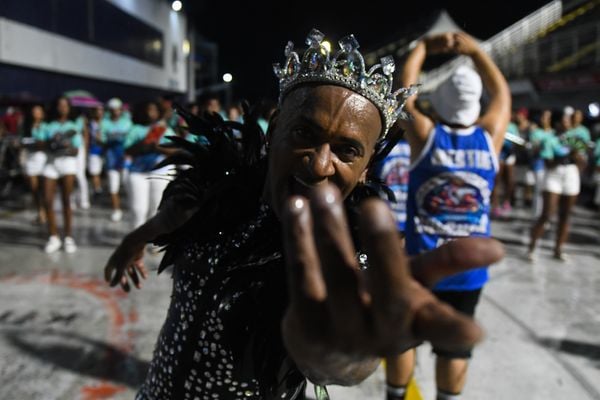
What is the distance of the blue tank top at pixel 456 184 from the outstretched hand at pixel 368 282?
5.86ft

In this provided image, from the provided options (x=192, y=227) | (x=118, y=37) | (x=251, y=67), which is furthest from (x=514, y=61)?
(x=118, y=37)

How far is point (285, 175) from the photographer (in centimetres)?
100

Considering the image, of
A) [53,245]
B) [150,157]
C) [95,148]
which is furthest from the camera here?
[95,148]

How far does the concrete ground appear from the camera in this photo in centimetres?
276

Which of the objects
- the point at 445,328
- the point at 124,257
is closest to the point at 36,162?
the point at 124,257

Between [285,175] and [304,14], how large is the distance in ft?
2.35

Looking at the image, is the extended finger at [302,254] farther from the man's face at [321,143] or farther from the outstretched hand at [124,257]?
the outstretched hand at [124,257]

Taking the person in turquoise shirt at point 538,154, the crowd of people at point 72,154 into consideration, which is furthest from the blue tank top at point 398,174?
the person in turquoise shirt at point 538,154

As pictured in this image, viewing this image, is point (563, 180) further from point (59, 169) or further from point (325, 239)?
point (325, 239)

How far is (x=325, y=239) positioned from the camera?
575 mm

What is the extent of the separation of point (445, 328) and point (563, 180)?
5.65 meters

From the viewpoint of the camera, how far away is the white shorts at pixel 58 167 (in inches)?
209

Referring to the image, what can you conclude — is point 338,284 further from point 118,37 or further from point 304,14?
point 118,37

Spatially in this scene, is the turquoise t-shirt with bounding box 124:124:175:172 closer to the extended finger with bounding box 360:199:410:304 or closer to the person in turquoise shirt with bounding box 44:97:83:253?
the person in turquoise shirt with bounding box 44:97:83:253
